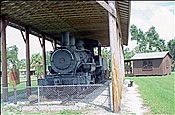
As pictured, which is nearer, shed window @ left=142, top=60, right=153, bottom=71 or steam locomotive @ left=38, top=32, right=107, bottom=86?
steam locomotive @ left=38, top=32, right=107, bottom=86

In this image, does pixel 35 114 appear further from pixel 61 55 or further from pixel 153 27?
pixel 153 27

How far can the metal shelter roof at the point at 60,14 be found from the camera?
28.2ft

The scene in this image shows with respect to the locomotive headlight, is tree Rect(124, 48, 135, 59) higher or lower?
higher

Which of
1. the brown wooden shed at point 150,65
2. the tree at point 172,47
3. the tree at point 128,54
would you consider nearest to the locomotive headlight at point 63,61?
the brown wooden shed at point 150,65

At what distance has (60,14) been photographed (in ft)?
33.3

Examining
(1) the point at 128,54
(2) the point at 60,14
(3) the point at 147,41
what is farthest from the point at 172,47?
(2) the point at 60,14

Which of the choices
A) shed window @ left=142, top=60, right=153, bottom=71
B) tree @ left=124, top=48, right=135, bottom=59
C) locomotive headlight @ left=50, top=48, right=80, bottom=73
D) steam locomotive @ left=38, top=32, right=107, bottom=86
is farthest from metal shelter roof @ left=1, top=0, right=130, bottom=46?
tree @ left=124, top=48, right=135, bottom=59

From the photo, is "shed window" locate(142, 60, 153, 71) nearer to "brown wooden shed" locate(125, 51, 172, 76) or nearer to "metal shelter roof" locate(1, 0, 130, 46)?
"brown wooden shed" locate(125, 51, 172, 76)

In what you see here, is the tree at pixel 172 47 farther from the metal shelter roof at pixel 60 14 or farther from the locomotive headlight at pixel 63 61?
the locomotive headlight at pixel 63 61

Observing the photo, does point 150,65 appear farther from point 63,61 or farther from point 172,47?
point 63,61

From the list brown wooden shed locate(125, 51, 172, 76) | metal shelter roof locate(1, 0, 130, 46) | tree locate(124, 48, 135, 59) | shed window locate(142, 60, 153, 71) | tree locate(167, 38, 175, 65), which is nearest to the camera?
metal shelter roof locate(1, 0, 130, 46)

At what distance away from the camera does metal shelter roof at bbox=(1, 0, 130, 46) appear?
860cm

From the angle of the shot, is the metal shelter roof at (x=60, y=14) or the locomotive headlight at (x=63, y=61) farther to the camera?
the locomotive headlight at (x=63, y=61)

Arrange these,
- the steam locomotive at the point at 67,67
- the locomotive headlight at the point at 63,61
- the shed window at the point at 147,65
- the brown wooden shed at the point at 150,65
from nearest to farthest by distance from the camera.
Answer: the steam locomotive at the point at 67,67 < the locomotive headlight at the point at 63,61 < the brown wooden shed at the point at 150,65 < the shed window at the point at 147,65
